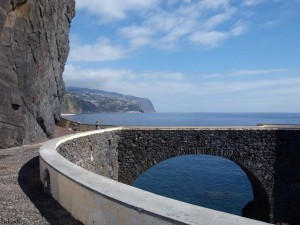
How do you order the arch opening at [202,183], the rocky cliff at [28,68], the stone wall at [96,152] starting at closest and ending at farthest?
the stone wall at [96,152] < the rocky cliff at [28,68] < the arch opening at [202,183]

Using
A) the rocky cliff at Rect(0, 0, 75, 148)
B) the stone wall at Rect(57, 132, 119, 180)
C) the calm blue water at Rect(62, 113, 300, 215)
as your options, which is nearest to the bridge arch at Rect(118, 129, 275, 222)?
the stone wall at Rect(57, 132, 119, 180)

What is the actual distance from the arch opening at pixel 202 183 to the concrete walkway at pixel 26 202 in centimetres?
2261

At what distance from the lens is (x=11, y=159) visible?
39.8ft

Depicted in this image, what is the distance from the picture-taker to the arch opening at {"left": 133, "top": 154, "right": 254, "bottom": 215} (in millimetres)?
31312

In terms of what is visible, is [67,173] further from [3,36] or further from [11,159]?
[3,36]

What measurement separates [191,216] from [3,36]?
17052 millimetres

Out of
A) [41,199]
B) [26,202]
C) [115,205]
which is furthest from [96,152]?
[115,205]

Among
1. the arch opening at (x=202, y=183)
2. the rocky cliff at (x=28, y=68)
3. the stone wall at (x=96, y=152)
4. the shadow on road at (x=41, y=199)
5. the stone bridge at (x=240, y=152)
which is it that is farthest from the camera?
the arch opening at (x=202, y=183)

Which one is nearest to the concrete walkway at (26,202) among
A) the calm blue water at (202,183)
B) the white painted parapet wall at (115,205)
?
the white painted parapet wall at (115,205)

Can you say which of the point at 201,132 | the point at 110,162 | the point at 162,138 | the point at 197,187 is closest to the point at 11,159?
the point at 110,162

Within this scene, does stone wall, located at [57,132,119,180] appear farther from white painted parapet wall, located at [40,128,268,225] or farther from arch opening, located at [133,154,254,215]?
arch opening, located at [133,154,254,215]

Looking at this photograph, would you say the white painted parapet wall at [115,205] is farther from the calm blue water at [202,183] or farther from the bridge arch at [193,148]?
the calm blue water at [202,183]

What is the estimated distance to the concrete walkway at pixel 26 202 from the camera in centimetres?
533

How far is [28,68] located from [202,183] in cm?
2485
